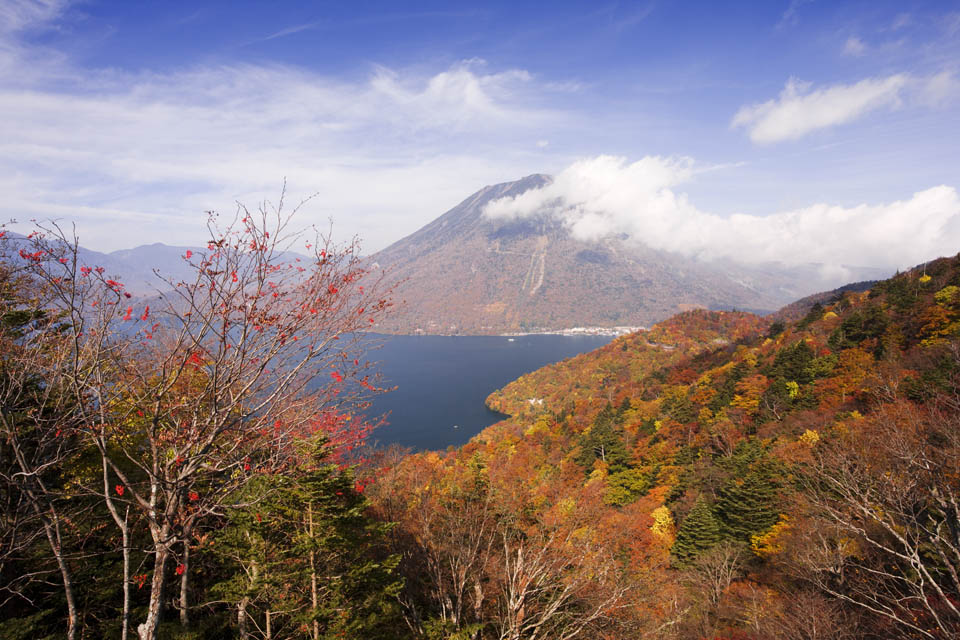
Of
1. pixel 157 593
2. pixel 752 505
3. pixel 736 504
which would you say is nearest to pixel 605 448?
pixel 736 504

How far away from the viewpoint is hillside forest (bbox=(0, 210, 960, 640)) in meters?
2.82

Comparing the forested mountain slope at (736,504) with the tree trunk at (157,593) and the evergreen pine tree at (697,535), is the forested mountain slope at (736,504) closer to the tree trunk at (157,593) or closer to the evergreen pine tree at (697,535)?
the evergreen pine tree at (697,535)

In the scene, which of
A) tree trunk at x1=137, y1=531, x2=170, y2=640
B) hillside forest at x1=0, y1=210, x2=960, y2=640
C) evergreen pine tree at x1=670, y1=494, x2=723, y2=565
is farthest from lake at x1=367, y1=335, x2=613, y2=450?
evergreen pine tree at x1=670, y1=494, x2=723, y2=565

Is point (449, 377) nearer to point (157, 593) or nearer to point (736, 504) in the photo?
point (736, 504)

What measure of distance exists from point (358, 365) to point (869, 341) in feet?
110

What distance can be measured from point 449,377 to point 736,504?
64497mm

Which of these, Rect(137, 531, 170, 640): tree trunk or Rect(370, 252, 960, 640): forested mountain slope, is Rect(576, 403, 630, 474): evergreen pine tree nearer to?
Rect(370, 252, 960, 640): forested mountain slope

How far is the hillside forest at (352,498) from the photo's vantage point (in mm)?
2820

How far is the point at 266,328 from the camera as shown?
9.06ft

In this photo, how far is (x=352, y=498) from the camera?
272 inches

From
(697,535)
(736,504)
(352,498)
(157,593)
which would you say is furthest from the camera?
(736,504)

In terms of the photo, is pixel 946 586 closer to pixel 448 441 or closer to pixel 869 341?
pixel 869 341

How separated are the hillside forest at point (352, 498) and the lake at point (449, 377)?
28.7 ft

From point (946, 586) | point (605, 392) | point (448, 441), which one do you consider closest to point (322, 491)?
point (946, 586)
